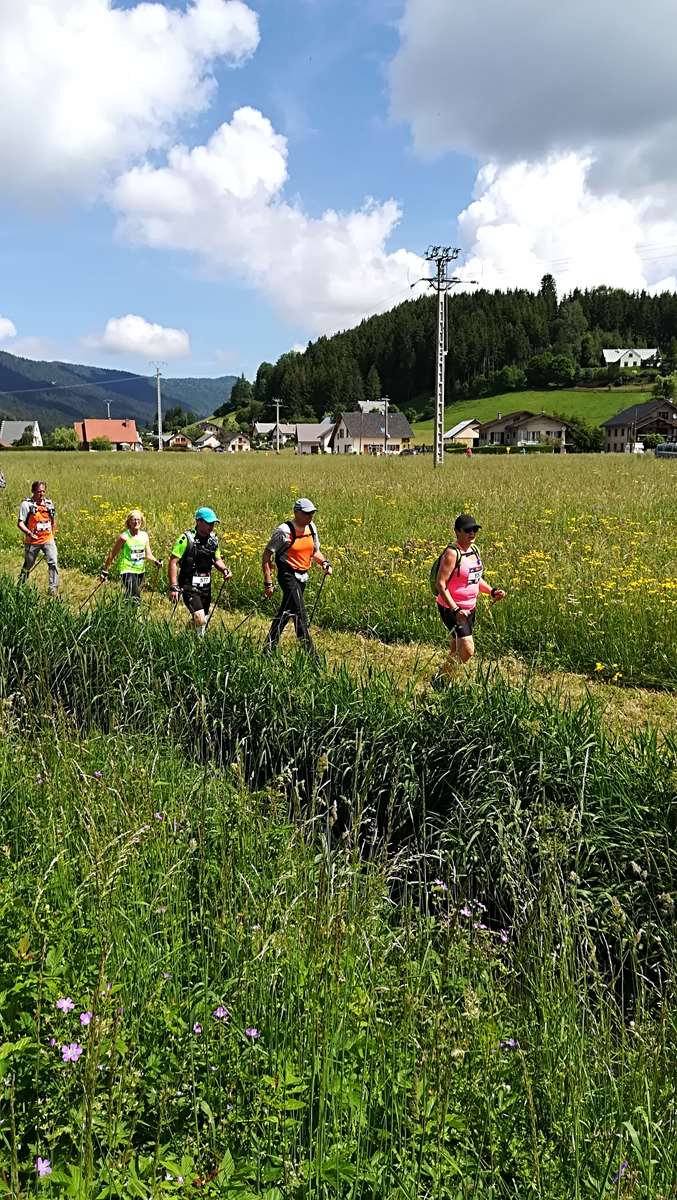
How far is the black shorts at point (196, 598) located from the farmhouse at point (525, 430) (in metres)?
91.0

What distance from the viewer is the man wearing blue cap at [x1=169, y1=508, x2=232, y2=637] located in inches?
316

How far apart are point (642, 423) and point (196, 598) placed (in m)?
94.9

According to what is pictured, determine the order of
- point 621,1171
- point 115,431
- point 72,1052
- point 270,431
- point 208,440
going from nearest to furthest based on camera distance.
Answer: point 621,1171 → point 72,1052 → point 115,431 → point 270,431 → point 208,440

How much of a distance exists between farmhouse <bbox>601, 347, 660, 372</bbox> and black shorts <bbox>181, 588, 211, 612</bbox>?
140 m

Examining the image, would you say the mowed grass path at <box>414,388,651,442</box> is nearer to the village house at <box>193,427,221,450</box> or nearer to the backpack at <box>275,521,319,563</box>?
the village house at <box>193,427,221,450</box>

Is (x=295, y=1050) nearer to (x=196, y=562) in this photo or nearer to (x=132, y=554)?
(x=196, y=562)

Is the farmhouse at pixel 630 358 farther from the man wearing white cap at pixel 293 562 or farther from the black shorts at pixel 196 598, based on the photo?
the black shorts at pixel 196 598

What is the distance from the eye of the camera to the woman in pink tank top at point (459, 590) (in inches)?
274

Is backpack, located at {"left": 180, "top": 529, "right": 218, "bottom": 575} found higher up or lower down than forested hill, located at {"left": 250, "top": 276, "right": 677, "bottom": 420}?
lower down

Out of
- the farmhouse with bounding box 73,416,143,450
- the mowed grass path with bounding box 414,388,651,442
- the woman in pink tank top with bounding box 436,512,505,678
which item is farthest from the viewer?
the farmhouse with bounding box 73,416,143,450

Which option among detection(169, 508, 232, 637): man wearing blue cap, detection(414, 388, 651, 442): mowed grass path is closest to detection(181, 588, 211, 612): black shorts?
detection(169, 508, 232, 637): man wearing blue cap

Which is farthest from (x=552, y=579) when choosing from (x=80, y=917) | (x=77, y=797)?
(x=80, y=917)

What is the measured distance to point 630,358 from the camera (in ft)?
448

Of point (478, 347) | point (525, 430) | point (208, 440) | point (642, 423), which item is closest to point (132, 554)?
point (642, 423)
